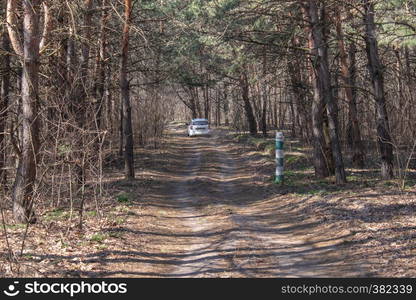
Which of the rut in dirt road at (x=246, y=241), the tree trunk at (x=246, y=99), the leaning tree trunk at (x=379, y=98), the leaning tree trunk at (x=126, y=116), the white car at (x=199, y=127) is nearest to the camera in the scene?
the rut in dirt road at (x=246, y=241)

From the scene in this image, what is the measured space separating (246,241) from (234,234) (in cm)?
61

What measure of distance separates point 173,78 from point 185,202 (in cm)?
1129

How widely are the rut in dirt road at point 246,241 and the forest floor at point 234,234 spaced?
0.02 metres

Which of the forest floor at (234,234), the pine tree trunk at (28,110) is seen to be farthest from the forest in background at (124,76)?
the forest floor at (234,234)

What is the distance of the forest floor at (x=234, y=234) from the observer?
713 centimetres

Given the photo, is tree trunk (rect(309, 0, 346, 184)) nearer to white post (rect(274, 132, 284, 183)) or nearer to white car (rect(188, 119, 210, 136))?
white post (rect(274, 132, 284, 183))

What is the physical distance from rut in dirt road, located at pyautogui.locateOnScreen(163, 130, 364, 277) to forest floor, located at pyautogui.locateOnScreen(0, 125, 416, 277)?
18 millimetres

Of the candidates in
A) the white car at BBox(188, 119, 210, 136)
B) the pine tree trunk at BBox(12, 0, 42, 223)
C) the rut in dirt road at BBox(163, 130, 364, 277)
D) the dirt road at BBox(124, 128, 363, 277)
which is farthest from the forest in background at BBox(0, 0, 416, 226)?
the white car at BBox(188, 119, 210, 136)

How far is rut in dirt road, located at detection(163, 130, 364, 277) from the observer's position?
7.11 m

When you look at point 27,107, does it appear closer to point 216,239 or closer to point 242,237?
point 216,239

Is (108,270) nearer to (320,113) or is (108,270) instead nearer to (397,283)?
(397,283)

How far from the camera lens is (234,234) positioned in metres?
9.41

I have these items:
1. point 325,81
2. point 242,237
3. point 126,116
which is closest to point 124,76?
point 126,116

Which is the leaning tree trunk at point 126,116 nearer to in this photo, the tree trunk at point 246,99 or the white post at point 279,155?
the white post at point 279,155
